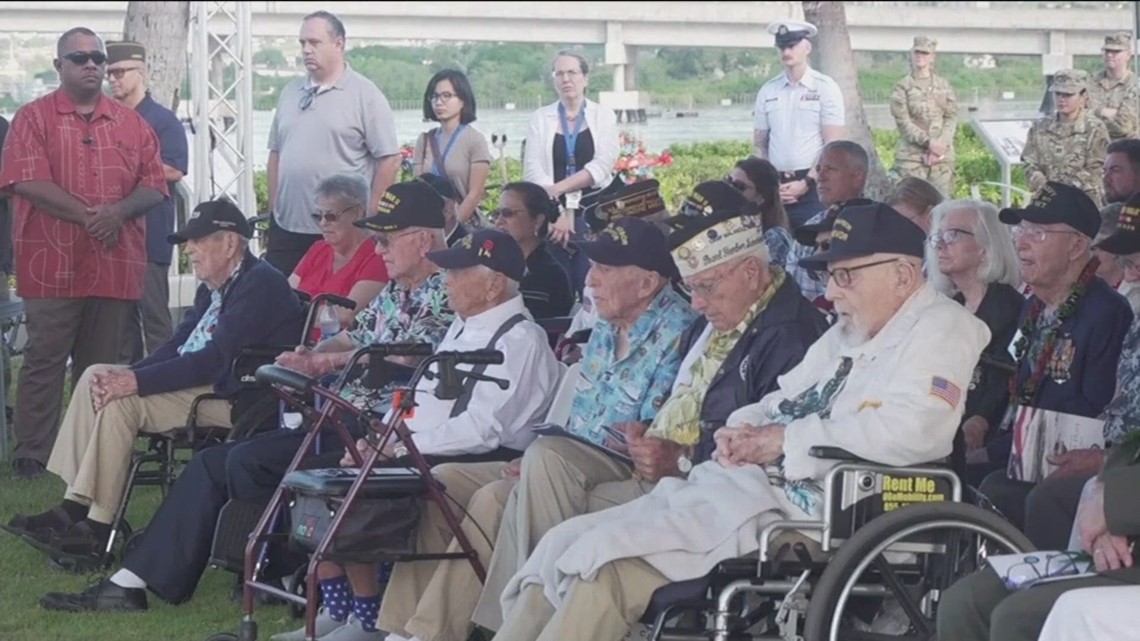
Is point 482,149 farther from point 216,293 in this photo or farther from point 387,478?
point 387,478

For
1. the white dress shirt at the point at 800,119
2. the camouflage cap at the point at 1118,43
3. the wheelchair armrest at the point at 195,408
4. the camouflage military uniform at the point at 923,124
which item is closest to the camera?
the wheelchair armrest at the point at 195,408

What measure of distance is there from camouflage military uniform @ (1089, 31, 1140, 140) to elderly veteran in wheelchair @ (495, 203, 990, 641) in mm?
7598

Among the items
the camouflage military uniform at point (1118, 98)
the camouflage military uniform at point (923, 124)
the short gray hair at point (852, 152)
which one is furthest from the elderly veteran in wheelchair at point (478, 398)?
the camouflage military uniform at point (923, 124)

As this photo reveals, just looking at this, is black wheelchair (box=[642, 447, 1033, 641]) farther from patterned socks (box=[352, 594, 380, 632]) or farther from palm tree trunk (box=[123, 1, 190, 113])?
palm tree trunk (box=[123, 1, 190, 113])

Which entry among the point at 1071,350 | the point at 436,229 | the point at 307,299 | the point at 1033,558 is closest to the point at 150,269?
the point at 307,299

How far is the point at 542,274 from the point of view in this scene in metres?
7.44

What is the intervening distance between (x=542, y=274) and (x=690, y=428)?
258 centimetres

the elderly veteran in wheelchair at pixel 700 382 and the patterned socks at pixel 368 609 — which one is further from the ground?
the elderly veteran in wheelchair at pixel 700 382

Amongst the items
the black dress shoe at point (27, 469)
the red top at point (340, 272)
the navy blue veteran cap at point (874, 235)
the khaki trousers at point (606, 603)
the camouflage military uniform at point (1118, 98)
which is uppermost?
the camouflage military uniform at point (1118, 98)

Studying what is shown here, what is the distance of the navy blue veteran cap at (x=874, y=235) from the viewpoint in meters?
4.50

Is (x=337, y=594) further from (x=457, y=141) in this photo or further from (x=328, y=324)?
(x=457, y=141)

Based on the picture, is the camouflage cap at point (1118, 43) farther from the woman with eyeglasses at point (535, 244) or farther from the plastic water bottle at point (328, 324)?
the plastic water bottle at point (328, 324)

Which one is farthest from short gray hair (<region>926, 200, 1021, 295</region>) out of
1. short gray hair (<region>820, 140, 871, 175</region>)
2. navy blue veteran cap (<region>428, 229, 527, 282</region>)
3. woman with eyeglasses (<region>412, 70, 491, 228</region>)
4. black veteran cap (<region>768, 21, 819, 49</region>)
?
black veteran cap (<region>768, 21, 819, 49</region>)

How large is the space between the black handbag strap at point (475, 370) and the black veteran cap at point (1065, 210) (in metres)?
1.57
